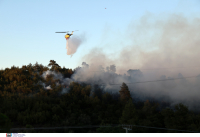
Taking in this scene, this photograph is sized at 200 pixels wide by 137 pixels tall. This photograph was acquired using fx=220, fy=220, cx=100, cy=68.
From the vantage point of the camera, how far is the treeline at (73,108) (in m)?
51.8

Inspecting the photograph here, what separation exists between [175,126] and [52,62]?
71.1 meters

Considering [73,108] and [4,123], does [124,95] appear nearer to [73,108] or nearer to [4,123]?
[73,108]

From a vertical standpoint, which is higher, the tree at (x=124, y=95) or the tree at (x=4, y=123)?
the tree at (x=124, y=95)

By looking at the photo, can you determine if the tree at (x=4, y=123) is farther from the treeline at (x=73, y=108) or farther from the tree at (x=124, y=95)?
the tree at (x=124, y=95)

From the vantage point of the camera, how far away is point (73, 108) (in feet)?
229

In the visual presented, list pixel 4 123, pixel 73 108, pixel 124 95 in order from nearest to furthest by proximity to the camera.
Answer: pixel 4 123 < pixel 73 108 < pixel 124 95

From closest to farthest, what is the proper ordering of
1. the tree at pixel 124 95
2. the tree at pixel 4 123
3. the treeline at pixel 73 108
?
the tree at pixel 4 123 < the treeline at pixel 73 108 < the tree at pixel 124 95

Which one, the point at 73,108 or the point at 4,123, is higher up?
the point at 4,123

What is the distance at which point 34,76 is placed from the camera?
93.7m

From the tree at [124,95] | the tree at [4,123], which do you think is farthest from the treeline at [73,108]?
the tree at [4,123]

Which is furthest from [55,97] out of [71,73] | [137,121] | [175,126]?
[175,126]

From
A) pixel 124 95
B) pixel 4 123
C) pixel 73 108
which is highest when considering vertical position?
pixel 124 95

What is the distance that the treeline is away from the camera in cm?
5184

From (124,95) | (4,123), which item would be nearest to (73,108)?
(124,95)
